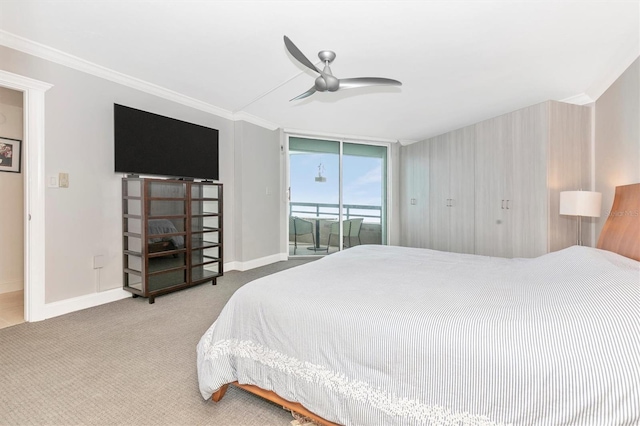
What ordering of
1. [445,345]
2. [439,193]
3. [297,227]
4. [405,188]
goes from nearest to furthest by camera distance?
[445,345], [439,193], [297,227], [405,188]

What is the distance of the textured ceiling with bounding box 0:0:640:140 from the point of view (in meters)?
2.05

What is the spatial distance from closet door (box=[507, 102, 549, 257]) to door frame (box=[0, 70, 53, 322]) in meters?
5.05

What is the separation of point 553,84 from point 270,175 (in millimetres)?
3899

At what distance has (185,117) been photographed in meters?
3.87

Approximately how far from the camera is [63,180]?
110 inches

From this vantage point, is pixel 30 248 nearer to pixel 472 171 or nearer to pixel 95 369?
pixel 95 369

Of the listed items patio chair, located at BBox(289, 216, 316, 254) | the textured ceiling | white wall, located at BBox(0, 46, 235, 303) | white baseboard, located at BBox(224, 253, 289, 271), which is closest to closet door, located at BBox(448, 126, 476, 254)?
the textured ceiling

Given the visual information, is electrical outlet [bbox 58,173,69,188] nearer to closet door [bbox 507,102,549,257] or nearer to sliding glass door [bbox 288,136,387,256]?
sliding glass door [bbox 288,136,387,256]

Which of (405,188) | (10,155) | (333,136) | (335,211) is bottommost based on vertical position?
(335,211)

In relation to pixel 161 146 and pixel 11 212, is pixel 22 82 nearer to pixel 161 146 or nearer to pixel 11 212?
pixel 161 146

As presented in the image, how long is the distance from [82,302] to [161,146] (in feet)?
5.77

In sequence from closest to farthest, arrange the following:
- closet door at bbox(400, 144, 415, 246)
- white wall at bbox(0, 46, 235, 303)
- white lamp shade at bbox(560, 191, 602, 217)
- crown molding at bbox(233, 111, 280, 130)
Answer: white wall at bbox(0, 46, 235, 303) < white lamp shade at bbox(560, 191, 602, 217) < crown molding at bbox(233, 111, 280, 130) < closet door at bbox(400, 144, 415, 246)

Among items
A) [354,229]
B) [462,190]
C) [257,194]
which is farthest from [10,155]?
[462,190]

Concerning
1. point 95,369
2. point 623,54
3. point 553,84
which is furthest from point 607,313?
point 553,84
